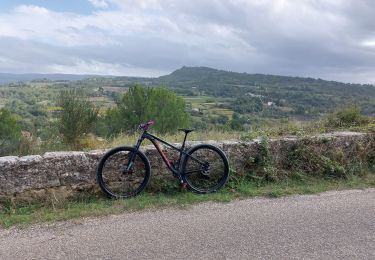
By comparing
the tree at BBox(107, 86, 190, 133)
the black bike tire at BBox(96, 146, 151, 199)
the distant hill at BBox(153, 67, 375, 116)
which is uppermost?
the distant hill at BBox(153, 67, 375, 116)

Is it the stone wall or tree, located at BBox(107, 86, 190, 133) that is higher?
the stone wall

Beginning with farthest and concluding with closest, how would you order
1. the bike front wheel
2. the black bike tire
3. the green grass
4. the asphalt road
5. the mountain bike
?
the bike front wheel, the mountain bike, the black bike tire, the green grass, the asphalt road

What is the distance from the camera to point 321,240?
3.83 metres

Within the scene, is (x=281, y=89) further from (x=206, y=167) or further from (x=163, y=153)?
(x=163, y=153)

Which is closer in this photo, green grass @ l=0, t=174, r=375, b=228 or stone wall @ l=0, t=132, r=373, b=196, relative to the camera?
green grass @ l=0, t=174, r=375, b=228

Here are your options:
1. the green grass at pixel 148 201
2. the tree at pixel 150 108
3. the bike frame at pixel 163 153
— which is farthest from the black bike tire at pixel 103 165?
the tree at pixel 150 108

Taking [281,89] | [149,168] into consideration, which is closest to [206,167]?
A: [149,168]

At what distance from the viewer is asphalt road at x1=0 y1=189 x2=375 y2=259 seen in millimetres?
3514

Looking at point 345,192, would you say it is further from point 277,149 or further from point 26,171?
point 26,171

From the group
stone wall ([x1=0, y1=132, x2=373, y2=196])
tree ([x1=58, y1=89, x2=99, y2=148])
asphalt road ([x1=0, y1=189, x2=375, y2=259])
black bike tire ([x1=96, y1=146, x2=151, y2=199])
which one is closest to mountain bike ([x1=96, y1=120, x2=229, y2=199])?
black bike tire ([x1=96, y1=146, x2=151, y2=199])

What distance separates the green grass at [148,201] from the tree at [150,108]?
1976 cm

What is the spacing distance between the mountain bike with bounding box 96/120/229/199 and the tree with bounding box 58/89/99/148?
8.21m

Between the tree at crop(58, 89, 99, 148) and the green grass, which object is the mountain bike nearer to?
the green grass

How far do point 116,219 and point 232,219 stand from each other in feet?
4.49
